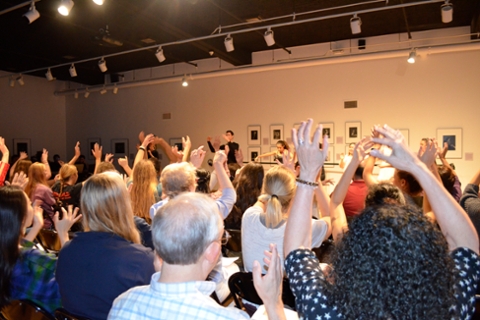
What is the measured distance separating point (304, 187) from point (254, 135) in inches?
366

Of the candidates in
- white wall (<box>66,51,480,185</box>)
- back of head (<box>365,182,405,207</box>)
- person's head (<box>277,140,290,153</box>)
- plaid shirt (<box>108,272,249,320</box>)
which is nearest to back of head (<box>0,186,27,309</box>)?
plaid shirt (<box>108,272,249,320</box>)

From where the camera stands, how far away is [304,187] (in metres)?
1.41

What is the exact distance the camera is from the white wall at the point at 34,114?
40.5 ft

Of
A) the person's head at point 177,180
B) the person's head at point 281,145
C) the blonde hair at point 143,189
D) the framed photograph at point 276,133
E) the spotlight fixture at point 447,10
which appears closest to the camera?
the person's head at point 177,180

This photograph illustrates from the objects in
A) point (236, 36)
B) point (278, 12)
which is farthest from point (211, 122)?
point (278, 12)

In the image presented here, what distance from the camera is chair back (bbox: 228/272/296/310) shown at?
2.10 m

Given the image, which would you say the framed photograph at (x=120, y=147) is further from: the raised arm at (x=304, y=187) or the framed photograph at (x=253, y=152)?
the raised arm at (x=304, y=187)

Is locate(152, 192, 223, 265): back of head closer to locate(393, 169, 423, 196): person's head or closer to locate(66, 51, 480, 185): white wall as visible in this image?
locate(393, 169, 423, 196): person's head

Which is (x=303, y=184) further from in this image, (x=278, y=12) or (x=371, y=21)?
(x=371, y=21)

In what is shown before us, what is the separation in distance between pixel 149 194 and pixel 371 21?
6561mm

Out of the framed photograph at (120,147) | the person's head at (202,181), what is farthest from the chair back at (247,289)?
the framed photograph at (120,147)

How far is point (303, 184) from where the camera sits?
1412mm

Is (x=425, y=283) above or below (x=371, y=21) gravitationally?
below

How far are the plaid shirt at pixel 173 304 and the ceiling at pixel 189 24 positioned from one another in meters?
5.95
